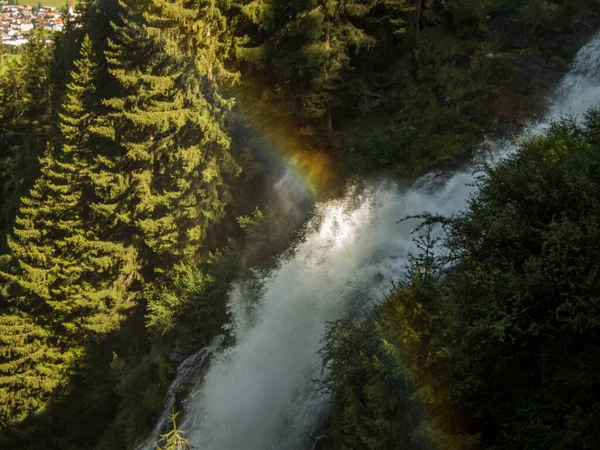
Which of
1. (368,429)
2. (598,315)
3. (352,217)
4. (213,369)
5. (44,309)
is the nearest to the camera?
(598,315)

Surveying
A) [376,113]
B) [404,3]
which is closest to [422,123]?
[376,113]

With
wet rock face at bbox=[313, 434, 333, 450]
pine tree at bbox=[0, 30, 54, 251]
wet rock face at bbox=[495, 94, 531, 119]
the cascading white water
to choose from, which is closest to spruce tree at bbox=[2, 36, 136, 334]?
the cascading white water

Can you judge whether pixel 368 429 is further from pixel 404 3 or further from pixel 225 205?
pixel 404 3

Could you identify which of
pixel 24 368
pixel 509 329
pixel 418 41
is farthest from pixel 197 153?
pixel 509 329

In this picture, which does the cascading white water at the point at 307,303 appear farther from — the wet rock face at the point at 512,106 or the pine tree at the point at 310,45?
the pine tree at the point at 310,45

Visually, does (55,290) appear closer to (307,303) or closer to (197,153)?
(197,153)

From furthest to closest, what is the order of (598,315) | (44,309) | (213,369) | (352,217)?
1. (44,309)
2. (352,217)
3. (213,369)
4. (598,315)

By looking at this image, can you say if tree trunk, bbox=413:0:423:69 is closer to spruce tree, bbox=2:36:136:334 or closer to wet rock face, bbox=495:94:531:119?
wet rock face, bbox=495:94:531:119
